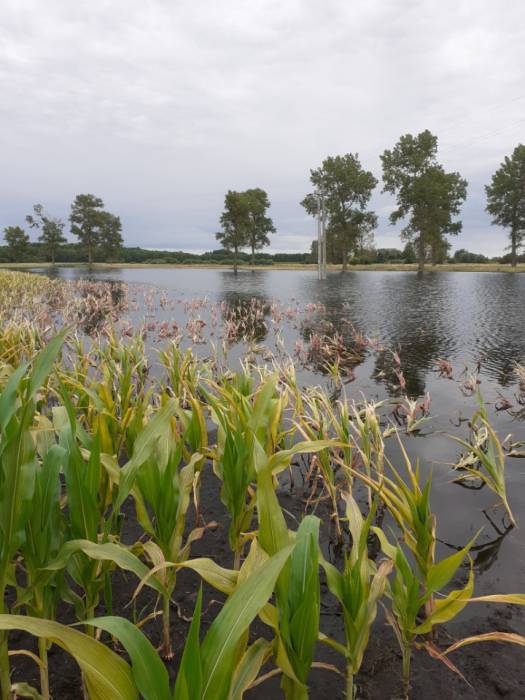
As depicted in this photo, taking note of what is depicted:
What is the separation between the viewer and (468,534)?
2984 mm

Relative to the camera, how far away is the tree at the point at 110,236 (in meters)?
76.9

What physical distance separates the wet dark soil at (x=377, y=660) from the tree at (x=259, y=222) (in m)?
70.1

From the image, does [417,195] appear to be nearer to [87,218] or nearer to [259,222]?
[259,222]

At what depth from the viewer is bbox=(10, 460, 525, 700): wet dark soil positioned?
1.79 metres

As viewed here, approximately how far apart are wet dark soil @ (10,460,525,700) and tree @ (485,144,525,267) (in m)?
61.1

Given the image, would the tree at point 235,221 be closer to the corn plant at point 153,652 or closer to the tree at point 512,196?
the tree at point 512,196

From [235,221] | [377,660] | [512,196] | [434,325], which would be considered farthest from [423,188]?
[377,660]

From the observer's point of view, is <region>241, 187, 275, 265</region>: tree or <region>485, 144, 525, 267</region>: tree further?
Result: <region>241, 187, 275, 265</region>: tree

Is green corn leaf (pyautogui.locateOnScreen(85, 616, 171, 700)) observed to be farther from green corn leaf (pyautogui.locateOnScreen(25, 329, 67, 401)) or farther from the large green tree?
the large green tree

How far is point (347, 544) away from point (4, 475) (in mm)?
2204

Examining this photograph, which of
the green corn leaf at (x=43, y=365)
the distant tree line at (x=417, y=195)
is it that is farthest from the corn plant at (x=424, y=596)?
the distant tree line at (x=417, y=195)

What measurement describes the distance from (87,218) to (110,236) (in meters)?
5.28

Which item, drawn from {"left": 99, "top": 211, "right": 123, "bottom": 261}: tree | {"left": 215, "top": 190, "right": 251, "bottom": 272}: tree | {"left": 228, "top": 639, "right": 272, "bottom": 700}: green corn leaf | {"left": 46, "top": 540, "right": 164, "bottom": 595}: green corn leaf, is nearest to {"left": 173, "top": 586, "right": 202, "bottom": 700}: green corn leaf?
{"left": 228, "top": 639, "right": 272, "bottom": 700}: green corn leaf

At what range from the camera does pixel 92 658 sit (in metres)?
1.04
